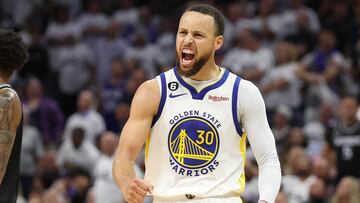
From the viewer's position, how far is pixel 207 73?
648 cm

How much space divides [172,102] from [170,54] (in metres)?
11.2

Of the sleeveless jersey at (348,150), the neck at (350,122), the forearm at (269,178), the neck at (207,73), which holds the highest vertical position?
the neck at (207,73)

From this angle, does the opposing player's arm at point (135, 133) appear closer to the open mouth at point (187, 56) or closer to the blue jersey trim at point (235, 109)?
the open mouth at point (187, 56)

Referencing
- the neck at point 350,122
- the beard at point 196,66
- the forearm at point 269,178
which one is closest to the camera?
the forearm at point 269,178

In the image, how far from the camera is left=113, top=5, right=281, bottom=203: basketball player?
6230 mm

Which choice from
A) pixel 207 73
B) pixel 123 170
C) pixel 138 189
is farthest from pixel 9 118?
pixel 207 73

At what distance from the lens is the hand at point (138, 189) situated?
5.62 m

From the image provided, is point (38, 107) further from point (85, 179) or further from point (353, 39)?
point (353, 39)

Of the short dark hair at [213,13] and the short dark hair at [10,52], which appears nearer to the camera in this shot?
the short dark hair at [10,52]

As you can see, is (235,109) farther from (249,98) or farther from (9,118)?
(9,118)

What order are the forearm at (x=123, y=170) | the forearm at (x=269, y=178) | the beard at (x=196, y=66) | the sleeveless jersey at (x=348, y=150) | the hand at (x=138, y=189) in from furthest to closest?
1. the sleeveless jersey at (x=348, y=150)
2. the beard at (x=196, y=66)
3. the forearm at (x=269, y=178)
4. the forearm at (x=123, y=170)
5. the hand at (x=138, y=189)

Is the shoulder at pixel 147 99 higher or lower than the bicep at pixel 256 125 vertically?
higher

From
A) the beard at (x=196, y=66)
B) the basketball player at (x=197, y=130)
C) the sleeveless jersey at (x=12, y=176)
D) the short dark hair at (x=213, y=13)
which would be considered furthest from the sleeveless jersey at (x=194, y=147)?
the sleeveless jersey at (x=12, y=176)

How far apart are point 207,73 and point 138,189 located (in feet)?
4.04
